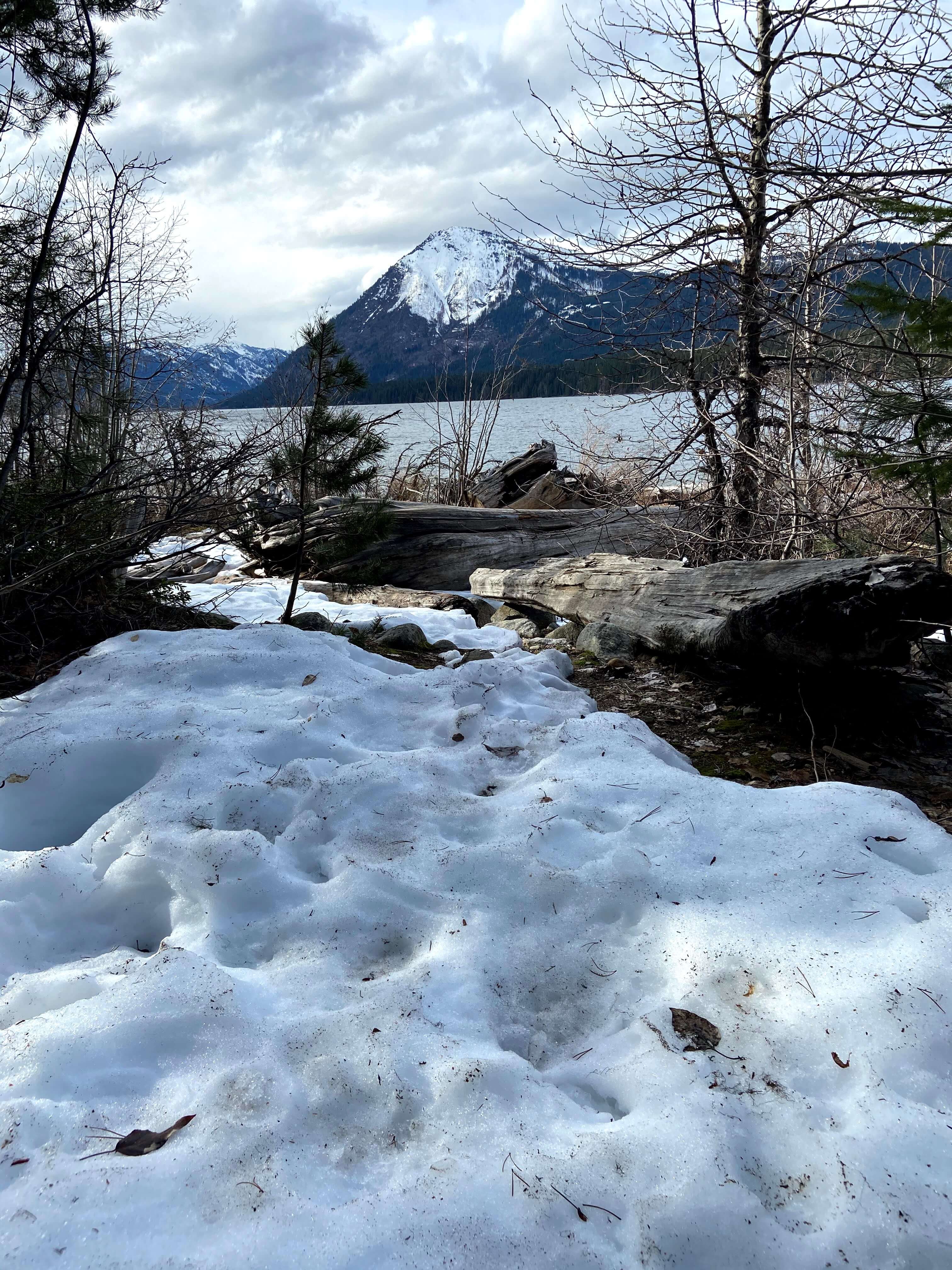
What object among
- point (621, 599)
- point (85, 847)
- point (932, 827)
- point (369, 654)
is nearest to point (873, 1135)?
point (932, 827)

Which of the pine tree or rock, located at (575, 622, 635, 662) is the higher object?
the pine tree

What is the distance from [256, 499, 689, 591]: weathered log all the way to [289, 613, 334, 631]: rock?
126cm

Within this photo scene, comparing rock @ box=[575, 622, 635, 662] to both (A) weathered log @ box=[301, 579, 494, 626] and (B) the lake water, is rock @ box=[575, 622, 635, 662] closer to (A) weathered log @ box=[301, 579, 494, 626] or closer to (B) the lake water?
(A) weathered log @ box=[301, 579, 494, 626]

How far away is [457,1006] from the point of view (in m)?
1.81

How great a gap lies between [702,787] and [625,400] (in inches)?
197

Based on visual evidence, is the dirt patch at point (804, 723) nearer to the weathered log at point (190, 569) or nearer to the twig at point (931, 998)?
the twig at point (931, 998)

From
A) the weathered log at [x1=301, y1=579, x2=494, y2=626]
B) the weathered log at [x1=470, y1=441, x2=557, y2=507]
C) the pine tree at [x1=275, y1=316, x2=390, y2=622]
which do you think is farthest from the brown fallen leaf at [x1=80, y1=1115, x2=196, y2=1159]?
the weathered log at [x1=470, y1=441, x2=557, y2=507]

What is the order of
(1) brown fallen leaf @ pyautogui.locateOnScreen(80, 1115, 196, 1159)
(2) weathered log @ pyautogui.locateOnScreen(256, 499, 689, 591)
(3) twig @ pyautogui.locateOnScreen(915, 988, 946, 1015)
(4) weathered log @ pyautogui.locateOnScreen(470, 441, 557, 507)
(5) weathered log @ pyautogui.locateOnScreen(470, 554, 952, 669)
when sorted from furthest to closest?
(4) weathered log @ pyautogui.locateOnScreen(470, 441, 557, 507)
(2) weathered log @ pyautogui.locateOnScreen(256, 499, 689, 591)
(5) weathered log @ pyautogui.locateOnScreen(470, 554, 952, 669)
(3) twig @ pyautogui.locateOnScreen(915, 988, 946, 1015)
(1) brown fallen leaf @ pyautogui.locateOnScreen(80, 1115, 196, 1159)

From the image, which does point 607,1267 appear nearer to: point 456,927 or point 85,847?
point 456,927

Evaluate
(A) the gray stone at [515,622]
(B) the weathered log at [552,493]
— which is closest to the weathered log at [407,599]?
(A) the gray stone at [515,622]

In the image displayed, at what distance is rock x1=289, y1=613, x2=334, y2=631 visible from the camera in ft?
18.5

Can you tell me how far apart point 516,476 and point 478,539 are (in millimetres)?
2786

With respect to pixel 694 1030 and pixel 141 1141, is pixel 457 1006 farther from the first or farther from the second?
pixel 141 1141

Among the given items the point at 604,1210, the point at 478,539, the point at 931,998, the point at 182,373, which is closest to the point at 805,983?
the point at 931,998
